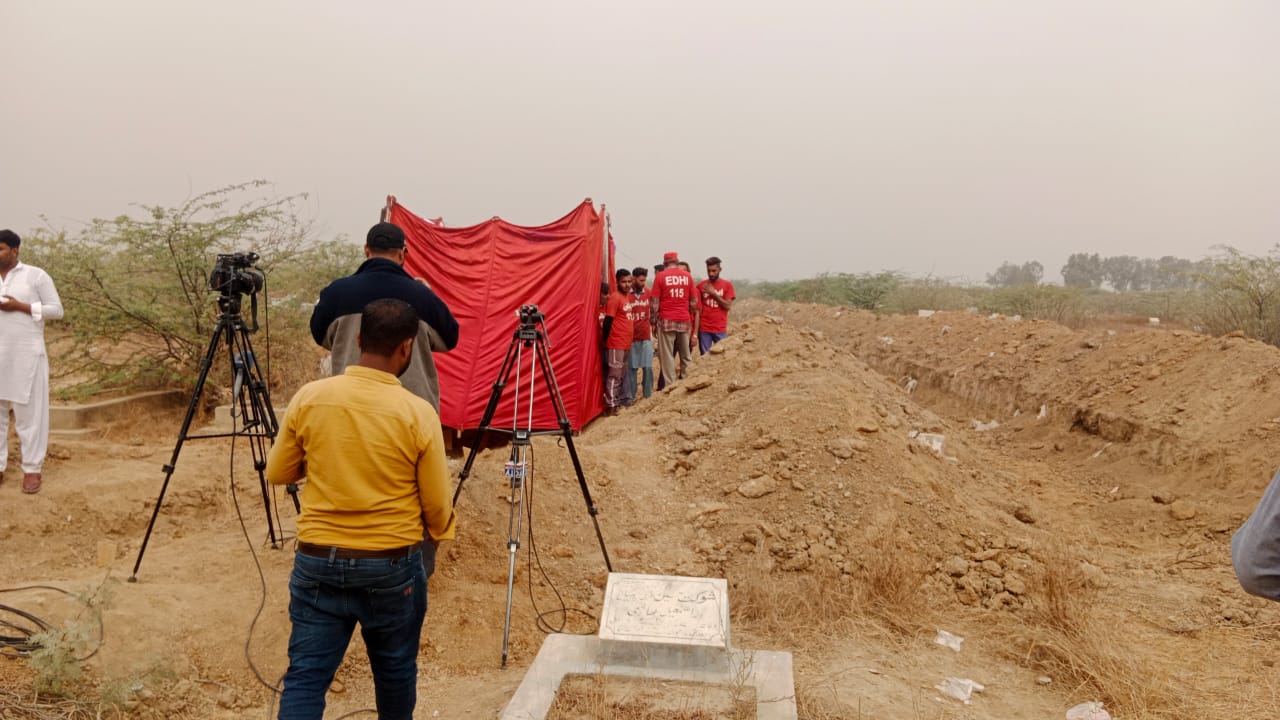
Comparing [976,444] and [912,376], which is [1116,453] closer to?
[976,444]

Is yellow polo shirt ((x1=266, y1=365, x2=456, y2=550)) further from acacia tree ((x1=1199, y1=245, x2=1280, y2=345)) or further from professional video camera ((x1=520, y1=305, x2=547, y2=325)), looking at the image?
acacia tree ((x1=1199, y1=245, x2=1280, y2=345))

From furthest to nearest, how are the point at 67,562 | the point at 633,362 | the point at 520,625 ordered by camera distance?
the point at 633,362, the point at 67,562, the point at 520,625

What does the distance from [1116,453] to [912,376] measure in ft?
16.8

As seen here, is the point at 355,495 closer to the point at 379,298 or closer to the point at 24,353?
the point at 379,298

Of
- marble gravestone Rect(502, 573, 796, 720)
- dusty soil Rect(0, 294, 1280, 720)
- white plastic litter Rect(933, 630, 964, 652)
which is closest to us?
marble gravestone Rect(502, 573, 796, 720)

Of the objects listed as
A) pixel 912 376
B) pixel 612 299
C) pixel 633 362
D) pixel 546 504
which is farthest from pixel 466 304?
pixel 912 376

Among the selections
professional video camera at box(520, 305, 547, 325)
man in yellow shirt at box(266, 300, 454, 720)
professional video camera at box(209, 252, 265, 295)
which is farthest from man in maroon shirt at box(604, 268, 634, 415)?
man in yellow shirt at box(266, 300, 454, 720)

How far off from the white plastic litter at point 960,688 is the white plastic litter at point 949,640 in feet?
1.29

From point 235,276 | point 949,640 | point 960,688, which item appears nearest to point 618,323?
point 235,276

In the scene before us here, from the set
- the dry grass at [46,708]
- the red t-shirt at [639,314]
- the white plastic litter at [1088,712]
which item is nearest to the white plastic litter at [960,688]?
the white plastic litter at [1088,712]

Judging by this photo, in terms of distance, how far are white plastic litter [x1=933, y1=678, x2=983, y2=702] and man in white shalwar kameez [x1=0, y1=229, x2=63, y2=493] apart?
5.19 m

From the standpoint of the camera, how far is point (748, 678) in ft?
10.1

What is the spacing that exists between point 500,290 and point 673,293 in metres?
2.31

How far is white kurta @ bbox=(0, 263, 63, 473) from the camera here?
15.2 feet
